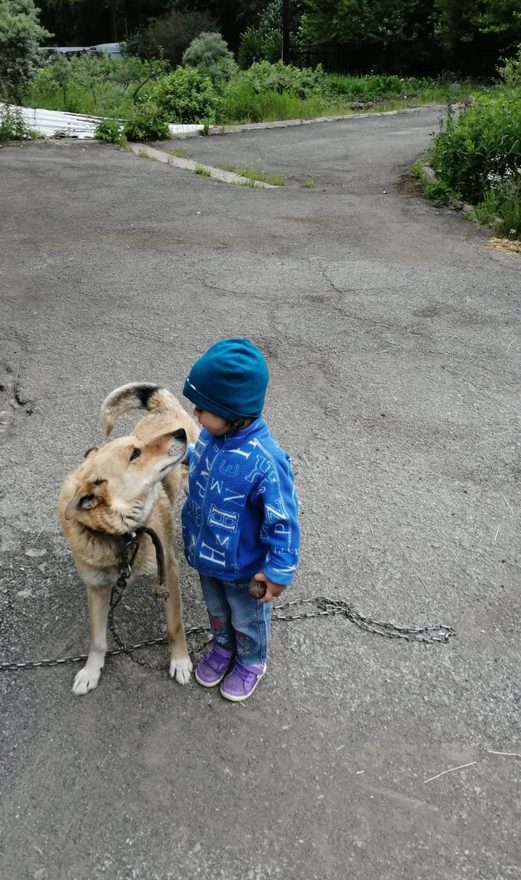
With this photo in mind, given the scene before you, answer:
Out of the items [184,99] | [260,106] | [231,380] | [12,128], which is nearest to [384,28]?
[260,106]

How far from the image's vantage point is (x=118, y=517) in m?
2.53

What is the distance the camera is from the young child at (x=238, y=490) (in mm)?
2289

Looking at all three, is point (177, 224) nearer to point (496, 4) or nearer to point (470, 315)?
point (470, 315)

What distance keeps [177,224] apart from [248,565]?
24.7 ft

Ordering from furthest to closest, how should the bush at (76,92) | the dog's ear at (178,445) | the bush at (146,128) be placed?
the bush at (76,92) → the bush at (146,128) → the dog's ear at (178,445)

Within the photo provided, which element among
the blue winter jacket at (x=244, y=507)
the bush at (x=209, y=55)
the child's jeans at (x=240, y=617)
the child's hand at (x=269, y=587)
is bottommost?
the child's jeans at (x=240, y=617)

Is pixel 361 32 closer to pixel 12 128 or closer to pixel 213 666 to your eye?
pixel 12 128

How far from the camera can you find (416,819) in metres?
2.43

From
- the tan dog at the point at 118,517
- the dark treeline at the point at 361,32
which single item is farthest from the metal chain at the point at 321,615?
the dark treeline at the point at 361,32

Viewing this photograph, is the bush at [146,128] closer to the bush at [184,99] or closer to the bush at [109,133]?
the bush at [109,133]

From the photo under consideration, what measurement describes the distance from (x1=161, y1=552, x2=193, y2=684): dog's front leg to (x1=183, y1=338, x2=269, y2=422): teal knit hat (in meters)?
0.90

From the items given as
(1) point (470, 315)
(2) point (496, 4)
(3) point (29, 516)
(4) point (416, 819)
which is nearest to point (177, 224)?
(1) point (470, 315)

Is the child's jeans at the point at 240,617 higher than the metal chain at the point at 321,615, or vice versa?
the child's jeans at the point at 240,617

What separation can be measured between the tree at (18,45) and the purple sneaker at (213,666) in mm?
16144
